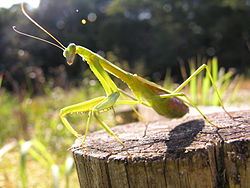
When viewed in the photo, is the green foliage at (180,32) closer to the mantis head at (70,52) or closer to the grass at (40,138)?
the grass at (40,138)

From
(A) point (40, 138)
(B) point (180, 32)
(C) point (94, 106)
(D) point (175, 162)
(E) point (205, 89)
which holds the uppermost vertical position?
(B) point (180, 32)

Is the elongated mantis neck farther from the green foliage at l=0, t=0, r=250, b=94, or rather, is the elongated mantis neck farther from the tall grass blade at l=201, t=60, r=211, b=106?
the green foliage at l=0, t=0, r=250, b=94

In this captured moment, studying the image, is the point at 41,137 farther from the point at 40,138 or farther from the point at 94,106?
the point at 94,106

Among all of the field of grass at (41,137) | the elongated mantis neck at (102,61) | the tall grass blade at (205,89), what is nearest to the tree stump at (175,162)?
the elongated mantis neck at (102,61)

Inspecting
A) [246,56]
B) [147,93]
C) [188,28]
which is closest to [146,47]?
[188,28]

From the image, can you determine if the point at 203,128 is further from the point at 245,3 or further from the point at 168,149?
the point at 245,3

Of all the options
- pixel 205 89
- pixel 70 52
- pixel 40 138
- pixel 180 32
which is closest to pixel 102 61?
pixel 70 52

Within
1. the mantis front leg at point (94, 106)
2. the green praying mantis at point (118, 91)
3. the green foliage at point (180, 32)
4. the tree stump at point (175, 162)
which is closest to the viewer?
the tree stump at point (175, 162)

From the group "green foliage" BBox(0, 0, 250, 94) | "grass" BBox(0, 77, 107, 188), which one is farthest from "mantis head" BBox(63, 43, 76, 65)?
"green foliage" BBox(0, 0, 250, 94)
